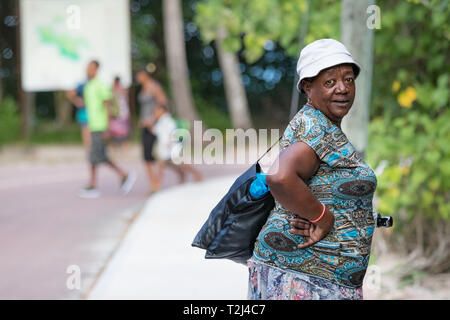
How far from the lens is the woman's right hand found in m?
2.33

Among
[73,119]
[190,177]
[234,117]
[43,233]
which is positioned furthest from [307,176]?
[73,119]

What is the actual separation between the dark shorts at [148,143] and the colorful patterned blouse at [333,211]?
7171 millimetres

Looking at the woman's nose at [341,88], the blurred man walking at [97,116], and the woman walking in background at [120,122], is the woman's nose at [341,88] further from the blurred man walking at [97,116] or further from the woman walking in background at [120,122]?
the woman walking in background at [120,122]

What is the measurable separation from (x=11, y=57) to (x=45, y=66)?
439 inches

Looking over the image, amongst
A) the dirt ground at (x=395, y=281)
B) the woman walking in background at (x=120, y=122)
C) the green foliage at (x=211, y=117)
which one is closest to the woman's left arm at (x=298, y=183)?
the dirt ground at (x=395, y=281)

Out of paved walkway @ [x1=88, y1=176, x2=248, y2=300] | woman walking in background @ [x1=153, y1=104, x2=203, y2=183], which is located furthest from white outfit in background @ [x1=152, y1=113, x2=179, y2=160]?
paved walkway @ [x1=88, y1=176, x2=248, y2=300]

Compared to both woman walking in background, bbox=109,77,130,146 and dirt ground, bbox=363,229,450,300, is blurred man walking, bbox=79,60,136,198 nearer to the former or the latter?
dirt ground, bbox=363,229,450,300

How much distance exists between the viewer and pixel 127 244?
623 centimetres

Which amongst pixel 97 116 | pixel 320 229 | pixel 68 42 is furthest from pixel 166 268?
pixel 68 42

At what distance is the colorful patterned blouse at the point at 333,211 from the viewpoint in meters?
2.33

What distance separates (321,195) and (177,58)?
57.0ft

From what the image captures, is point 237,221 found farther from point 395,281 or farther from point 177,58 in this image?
point 177,58

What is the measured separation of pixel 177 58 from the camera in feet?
63.5

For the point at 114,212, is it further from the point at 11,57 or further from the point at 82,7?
the point at 11,57
